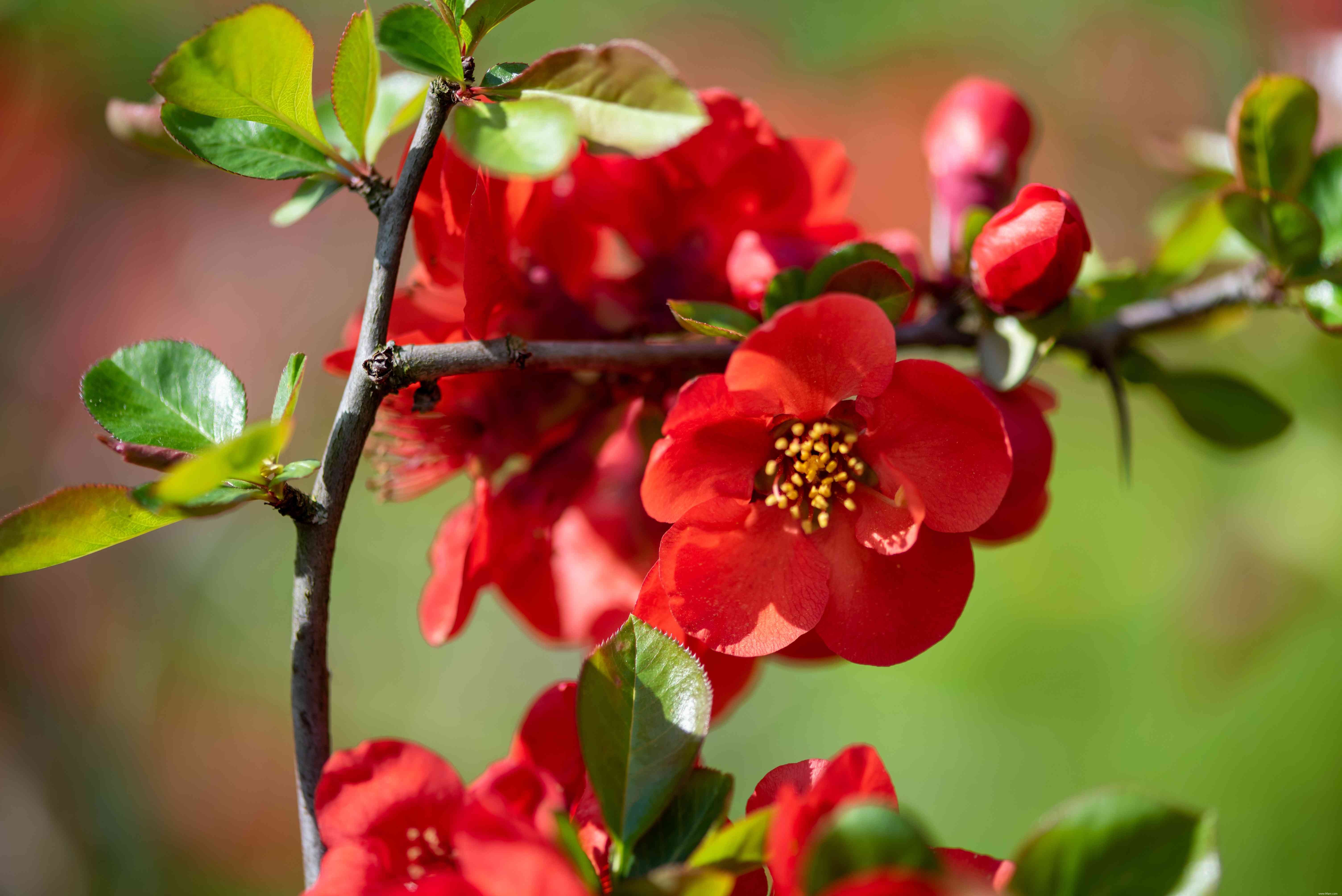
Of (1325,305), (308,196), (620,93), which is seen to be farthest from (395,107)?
(1325,305)

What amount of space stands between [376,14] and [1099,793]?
265cm

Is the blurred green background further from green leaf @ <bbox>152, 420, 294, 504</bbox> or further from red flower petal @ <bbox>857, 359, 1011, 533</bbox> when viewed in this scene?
green leaf @ <bbox>152, 420, 294, 504</bbox>

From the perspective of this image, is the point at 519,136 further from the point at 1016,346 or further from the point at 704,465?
the point at 1016,346

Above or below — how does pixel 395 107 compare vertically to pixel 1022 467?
above

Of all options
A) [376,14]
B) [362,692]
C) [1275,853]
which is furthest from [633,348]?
[376,14]

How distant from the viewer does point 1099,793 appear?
26cm

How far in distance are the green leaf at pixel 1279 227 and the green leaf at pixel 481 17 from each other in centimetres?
40

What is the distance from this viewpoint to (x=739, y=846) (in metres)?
0.28

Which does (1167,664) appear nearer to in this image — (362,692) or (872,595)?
(872,595)

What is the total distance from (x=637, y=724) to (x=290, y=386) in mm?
183

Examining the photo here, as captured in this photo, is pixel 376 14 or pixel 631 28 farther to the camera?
pixel 631 28

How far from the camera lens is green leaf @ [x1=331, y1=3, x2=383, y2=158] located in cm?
35

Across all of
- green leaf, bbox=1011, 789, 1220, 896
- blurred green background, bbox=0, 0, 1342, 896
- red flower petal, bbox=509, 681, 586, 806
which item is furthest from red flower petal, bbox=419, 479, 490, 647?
blurred green background, bbox=0, 0, 1342, 896

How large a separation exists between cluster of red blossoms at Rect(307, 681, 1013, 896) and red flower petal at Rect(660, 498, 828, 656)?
6cm
